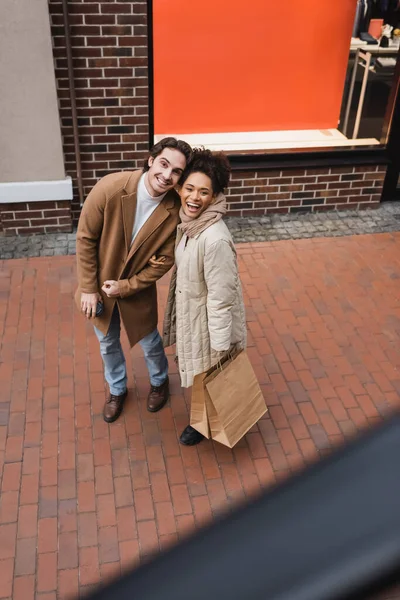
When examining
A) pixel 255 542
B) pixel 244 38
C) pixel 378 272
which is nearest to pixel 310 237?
pixel 378 272

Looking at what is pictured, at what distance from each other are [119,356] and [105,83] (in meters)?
3.00

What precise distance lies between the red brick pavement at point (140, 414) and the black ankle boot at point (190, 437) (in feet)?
0.18

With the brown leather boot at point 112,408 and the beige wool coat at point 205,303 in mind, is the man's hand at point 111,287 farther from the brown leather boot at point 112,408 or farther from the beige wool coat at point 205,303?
the brown leather boot at point 112,408

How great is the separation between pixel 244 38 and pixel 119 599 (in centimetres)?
663

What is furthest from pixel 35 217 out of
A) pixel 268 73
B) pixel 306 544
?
pixel 306 544

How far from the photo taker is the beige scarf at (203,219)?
3.13 meters

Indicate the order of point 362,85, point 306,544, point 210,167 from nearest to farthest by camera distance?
1. point 306,544
2. point 210,167
3. point 362,85

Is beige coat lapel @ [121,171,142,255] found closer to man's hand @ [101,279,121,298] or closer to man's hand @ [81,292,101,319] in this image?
man's hand @ [101,279,121,298]

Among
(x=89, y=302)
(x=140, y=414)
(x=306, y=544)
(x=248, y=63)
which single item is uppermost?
(x=306, y=544)

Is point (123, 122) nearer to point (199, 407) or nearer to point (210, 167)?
point (210, 167)

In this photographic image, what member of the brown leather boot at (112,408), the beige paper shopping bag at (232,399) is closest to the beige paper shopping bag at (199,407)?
the beige paper shopping bag at (232,399)

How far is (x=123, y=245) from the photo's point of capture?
11.4 ft

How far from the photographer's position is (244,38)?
6293 millimetres

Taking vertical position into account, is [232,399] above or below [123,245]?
below
